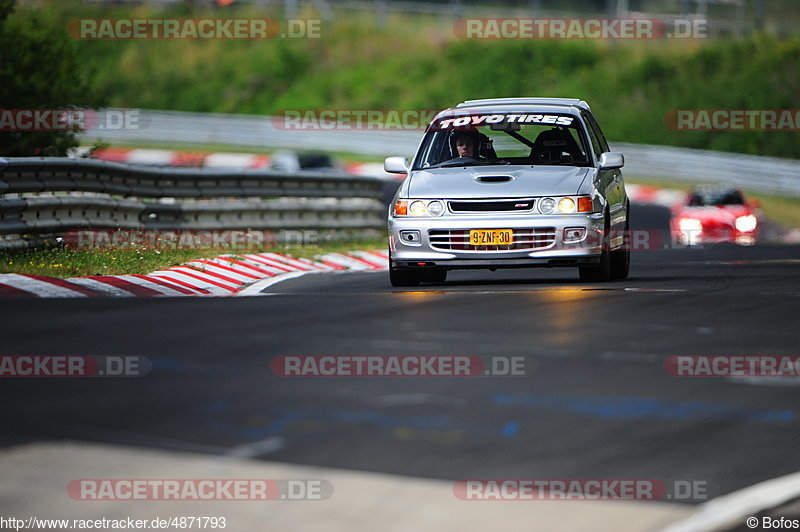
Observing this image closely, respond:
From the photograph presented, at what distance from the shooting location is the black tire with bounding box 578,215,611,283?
1304 centimetres

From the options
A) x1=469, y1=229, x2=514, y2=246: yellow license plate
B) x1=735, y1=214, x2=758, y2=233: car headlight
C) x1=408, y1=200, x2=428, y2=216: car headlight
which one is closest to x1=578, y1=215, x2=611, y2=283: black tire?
x1=469, y1=229, x2=514, y2=246: yellow license plate

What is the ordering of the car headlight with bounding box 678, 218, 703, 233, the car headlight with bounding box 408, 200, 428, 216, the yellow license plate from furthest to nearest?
the car headlight with bounding box 678, 218, 703, 233
the car headlight with bounding box 408, 200, 428, 216
the yellow license plate

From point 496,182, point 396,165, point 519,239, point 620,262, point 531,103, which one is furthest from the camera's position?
point 531,103

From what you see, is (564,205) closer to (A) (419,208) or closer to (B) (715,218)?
(A) (419,208)

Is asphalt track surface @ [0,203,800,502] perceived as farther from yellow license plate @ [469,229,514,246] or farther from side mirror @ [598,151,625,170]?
side mirror @ [598,151,625,170]

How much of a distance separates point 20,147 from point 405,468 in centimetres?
1459

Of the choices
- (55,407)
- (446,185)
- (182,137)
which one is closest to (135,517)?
(55,407)

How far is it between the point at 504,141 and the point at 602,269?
1.63 m

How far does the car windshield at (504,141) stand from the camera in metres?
13.6

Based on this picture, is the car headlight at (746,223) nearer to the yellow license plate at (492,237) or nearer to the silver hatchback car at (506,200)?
the silver hatchback car at (506,200)

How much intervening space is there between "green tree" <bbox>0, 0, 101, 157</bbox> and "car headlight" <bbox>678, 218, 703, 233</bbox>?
13.0 metres

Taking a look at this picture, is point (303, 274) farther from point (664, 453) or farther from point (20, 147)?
point (664, 453)

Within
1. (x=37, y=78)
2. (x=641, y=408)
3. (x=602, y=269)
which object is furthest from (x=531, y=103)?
(x=37, y=78)

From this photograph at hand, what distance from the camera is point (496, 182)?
12.9m
